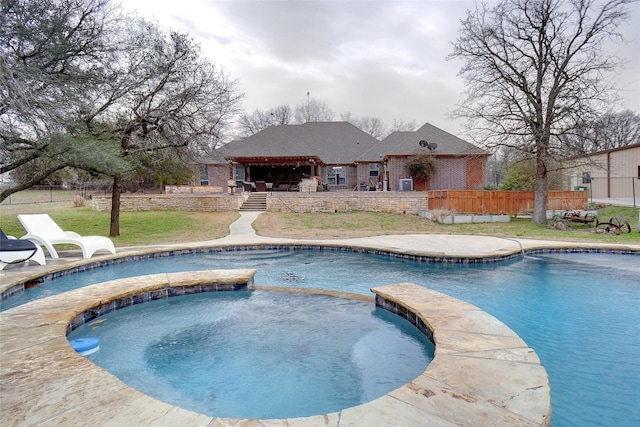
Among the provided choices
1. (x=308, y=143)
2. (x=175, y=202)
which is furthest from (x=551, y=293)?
(x=308, y=143)

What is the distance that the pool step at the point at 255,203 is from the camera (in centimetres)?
2158

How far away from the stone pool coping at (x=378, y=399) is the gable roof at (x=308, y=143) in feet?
70.4

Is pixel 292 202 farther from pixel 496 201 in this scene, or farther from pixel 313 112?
pixel 313 112

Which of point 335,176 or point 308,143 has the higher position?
point 308,143

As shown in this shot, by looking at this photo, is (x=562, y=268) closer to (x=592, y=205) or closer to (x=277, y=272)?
(x=277, y=272)

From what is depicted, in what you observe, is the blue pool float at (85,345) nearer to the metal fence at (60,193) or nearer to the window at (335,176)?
the window at (335,176)

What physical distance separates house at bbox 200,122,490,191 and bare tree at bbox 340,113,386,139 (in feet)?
69.4

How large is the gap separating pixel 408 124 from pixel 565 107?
38836 millimetres

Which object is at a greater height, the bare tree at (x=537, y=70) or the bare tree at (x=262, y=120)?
the bare tree at (x=262, y=120)

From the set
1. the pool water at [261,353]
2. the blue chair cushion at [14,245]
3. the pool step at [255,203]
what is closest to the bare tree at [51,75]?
the blue chair cushion at [14,245]

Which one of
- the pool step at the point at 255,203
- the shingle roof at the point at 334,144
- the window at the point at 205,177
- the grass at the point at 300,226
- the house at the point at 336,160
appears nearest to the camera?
the grass at the point at 300,226

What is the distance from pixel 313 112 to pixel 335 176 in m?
24.0

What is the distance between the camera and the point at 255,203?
72.5 ft

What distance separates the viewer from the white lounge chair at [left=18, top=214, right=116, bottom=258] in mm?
8352
